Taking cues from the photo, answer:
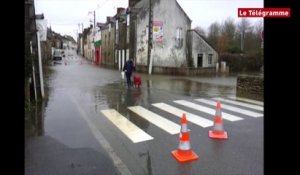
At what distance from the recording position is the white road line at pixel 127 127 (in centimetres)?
727

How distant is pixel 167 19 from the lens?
106ft

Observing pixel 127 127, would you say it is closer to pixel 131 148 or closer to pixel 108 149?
pixel 131 148

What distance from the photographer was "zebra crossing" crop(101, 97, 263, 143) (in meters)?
7.92

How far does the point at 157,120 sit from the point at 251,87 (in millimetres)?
7877

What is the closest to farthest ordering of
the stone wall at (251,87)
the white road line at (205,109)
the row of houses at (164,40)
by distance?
the white road line at (205,109) → the stone wall at (251,87) → the row of houses at (164,40)

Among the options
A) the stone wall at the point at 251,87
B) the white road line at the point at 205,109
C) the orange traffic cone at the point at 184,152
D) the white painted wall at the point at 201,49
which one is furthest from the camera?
the white painted wall at the point at 201,49

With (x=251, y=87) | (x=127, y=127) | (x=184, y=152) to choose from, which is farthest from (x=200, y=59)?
(x=184, y=152)

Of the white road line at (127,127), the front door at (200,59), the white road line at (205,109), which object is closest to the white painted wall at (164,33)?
the front door at (200,59)

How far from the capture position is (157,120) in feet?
30.1

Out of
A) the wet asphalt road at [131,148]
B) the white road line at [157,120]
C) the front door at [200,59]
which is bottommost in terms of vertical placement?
the wet asphalt road at [131,148]

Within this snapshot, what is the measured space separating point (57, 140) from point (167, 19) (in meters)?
26.9

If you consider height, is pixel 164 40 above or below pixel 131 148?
above

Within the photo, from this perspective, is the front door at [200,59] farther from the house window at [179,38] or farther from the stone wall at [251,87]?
the stone wall at [251,87]

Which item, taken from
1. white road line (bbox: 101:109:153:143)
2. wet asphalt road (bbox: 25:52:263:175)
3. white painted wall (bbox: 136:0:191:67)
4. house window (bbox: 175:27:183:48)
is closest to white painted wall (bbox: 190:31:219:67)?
house window (bbox: 175:27:183:48)
